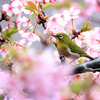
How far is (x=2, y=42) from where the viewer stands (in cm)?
72

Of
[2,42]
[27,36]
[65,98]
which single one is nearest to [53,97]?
[65,98]

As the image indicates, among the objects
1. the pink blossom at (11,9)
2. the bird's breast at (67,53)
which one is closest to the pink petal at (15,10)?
the pink blossom at (11,9)

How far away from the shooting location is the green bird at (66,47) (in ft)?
2.44

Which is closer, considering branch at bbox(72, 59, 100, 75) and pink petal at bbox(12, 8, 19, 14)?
branch at bbox(72, 59, 100, 75)

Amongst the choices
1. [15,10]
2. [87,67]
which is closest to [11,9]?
[15,10]

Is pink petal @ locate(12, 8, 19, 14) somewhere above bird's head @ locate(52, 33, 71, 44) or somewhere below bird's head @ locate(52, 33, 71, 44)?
above

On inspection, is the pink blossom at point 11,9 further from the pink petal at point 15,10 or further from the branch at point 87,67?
the branch at point 87,67

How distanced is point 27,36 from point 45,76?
0.67 metres

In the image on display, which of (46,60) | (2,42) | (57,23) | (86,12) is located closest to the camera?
(46,60)

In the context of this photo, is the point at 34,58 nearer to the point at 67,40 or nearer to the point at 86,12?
the point at 67,40

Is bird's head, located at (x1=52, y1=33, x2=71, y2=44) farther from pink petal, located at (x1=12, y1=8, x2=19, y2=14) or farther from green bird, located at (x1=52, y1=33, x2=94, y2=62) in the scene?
pink petal, located at (x1=12, y1=8, x2=19, y2=14)

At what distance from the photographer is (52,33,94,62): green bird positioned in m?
0.74

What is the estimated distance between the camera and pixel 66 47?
0.78m

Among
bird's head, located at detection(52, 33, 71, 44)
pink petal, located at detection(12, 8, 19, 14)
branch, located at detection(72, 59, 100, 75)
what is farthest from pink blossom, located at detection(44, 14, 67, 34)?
branch, located at detection(72, 59, 100, 75)
